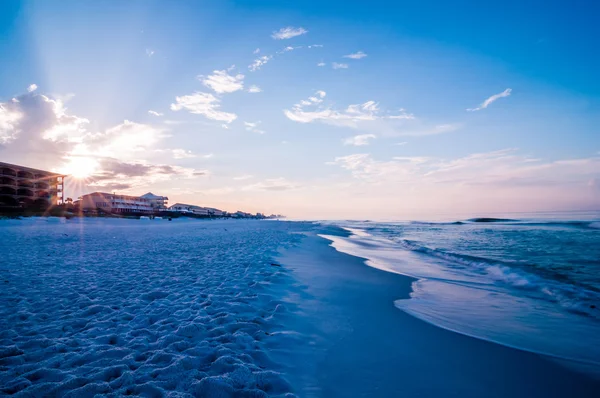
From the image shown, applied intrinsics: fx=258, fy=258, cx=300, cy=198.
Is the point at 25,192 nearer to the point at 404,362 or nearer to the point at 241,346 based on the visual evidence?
the point at 241,346

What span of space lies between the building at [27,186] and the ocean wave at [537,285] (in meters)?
62.8

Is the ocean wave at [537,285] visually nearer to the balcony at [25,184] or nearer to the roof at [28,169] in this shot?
the roof at [28,169]

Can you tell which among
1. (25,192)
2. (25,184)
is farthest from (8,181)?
(25,192)

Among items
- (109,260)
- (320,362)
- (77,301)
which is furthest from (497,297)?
(109,260)

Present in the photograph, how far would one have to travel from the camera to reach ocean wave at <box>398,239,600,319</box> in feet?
18.9

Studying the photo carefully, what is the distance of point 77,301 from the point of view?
17.0 feet

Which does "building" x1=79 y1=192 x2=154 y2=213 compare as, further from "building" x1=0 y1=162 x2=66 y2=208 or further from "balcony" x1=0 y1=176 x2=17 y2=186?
"balcony" x1=0 y1=176 x2=17 y2=186

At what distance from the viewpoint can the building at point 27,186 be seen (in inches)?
1756

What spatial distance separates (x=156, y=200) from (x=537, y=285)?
105127mm

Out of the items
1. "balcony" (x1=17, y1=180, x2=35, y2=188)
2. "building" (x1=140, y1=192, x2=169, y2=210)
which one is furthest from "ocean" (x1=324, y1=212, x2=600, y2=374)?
"building" (x1=140, y1=192, x2=169, y2=210)

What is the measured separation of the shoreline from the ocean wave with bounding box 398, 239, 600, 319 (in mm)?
3599

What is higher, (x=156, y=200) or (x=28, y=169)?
(x=28, y=169)

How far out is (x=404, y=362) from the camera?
3.28 meters

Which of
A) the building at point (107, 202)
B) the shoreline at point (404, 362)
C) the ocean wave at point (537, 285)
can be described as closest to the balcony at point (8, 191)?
the building at point (107, 202)
